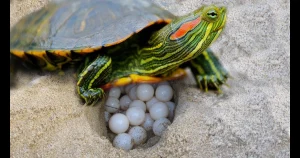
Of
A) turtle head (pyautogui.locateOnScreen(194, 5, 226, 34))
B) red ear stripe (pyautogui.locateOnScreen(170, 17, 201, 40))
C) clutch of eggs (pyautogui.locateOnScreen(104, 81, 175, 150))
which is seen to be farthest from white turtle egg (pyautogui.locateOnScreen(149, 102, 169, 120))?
turtle head (pyautogui.locateOnScreen(194, 5, 226, 34))

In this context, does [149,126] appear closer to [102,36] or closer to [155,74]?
[155,74]

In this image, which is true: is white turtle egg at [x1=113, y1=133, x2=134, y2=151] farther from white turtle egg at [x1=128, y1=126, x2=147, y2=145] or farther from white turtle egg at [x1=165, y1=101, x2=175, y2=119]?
white turtle egg at [x1=165, y1=101, x2=175, y2=119]

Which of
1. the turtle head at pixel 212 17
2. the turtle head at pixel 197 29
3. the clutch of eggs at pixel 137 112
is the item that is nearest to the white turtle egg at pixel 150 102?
the clutch of eggs at pixel 137 112

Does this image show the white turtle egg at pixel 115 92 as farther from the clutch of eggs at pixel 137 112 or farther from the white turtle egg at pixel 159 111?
the white turtle egg at pixel 159 111

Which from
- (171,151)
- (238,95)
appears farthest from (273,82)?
(171,151)

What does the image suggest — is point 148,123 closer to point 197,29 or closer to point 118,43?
point 118,43

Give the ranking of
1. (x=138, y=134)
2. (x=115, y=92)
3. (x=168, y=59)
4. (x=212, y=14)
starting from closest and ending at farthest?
(x=212, y=14), (x=138, y=134), (x=168, y=59), (x=115, y=92)

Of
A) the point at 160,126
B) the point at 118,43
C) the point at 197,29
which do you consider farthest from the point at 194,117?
the point at 118,43
